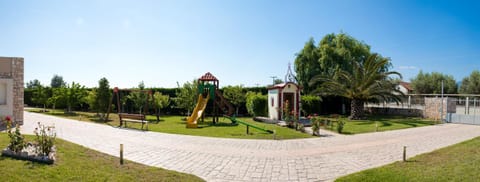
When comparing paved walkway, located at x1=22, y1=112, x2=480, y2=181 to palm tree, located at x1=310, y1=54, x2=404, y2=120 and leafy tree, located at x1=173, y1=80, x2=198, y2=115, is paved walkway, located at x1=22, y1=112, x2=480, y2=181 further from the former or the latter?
palm tree, located at x1=310, y1=54, x2=404, y2=120

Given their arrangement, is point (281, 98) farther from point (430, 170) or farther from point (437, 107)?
point (437, 107)

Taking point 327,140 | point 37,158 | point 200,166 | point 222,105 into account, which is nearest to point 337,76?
point 222,105

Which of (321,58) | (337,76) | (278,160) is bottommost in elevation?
(278,160)

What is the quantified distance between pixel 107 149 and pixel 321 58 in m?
24.7

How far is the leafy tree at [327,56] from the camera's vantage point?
1166 inches

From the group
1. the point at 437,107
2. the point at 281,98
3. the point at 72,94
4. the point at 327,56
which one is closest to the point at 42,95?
the point at 72,94

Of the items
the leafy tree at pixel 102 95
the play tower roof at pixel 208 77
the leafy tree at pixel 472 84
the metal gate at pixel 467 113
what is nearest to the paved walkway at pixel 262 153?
the play tower roof at pixel 208 77

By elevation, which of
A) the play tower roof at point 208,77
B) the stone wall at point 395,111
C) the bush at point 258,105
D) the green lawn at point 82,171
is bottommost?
the green lawn at point 82,171

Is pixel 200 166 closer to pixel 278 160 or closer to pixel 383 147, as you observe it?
pixel 278 160

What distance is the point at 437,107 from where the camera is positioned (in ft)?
74.7

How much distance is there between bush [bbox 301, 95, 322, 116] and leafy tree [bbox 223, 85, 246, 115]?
4.96 meters

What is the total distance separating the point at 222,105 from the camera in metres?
19.0

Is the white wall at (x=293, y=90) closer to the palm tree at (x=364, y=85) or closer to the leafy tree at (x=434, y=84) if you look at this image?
the palm tree at (x=364, y=85)

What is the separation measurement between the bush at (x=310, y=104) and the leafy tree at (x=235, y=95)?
4.96 metres
